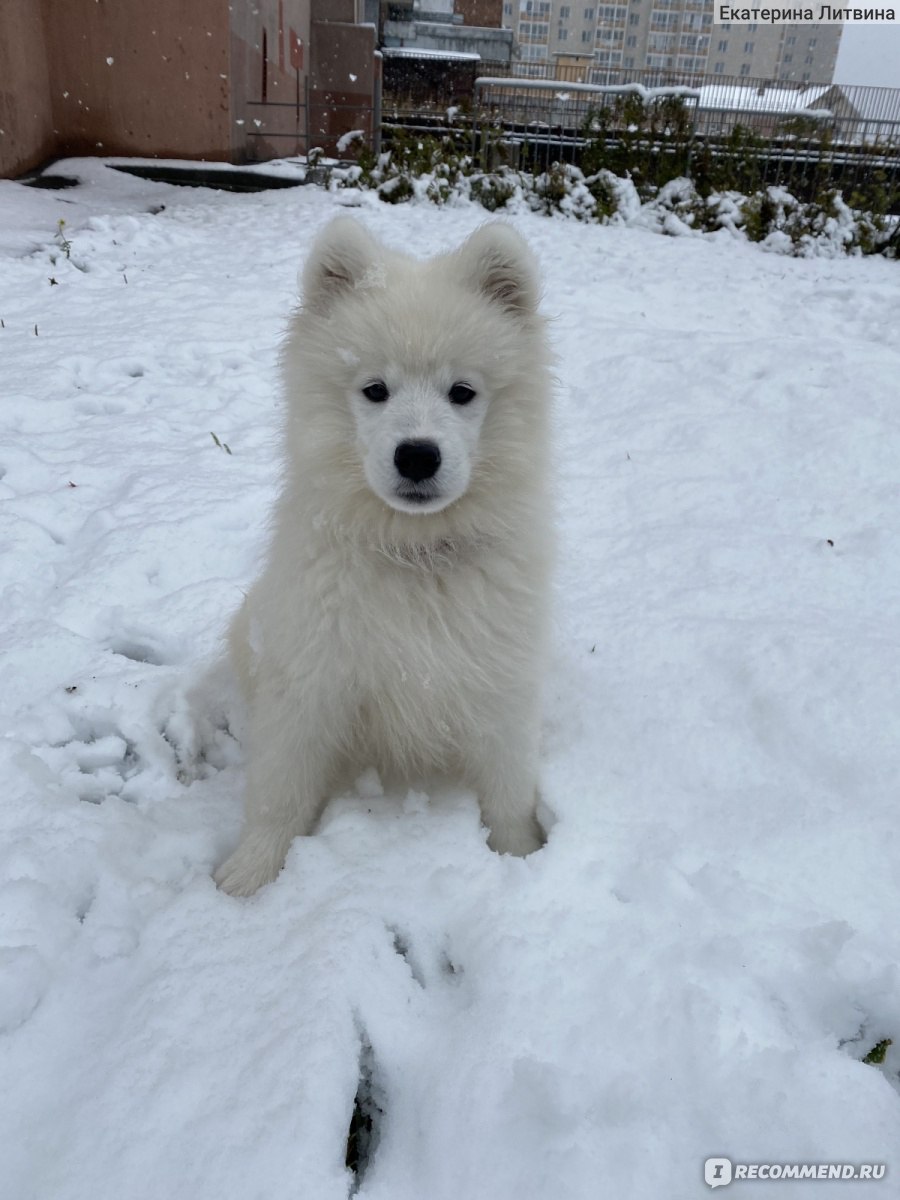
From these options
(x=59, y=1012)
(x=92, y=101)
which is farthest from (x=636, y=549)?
(x=92, y=101)

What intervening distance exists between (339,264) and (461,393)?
500 mm

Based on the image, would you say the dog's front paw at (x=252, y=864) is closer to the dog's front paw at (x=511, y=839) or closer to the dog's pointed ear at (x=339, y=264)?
the dog's front paw at (x=511, y=839)

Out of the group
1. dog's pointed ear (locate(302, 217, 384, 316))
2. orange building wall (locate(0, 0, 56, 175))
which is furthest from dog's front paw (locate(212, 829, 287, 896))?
orange building wall (locate(0, 0, 56, 175))

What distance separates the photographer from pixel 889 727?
2.50 meters

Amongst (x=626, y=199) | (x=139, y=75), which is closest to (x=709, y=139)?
(x=626, y=199)

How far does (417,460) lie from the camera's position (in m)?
1.89

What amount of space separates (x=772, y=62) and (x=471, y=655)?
1997 inches

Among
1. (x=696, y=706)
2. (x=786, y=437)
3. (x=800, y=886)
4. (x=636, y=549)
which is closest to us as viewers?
(x=800, y=886)

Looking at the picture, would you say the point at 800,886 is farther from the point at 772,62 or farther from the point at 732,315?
the point at 772,62

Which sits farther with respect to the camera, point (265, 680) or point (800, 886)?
point (265, 680)

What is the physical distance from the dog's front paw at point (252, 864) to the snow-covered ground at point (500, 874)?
0.07m

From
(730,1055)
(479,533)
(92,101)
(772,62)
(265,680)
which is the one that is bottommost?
(730,1055)

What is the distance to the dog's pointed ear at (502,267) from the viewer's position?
216 cm

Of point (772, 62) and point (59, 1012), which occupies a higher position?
point (772, 62)
